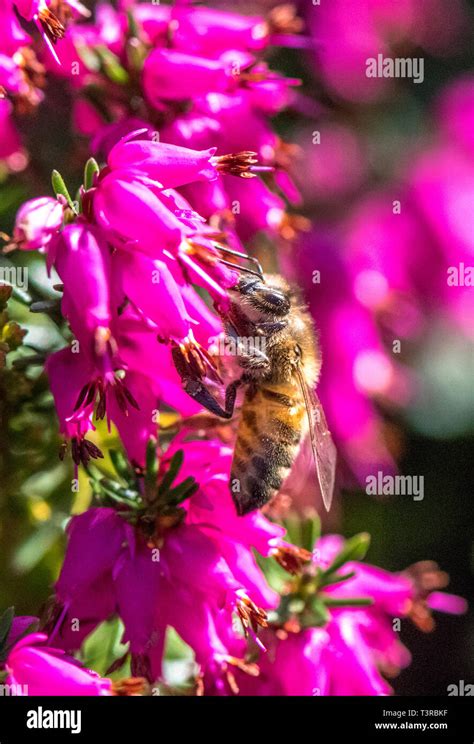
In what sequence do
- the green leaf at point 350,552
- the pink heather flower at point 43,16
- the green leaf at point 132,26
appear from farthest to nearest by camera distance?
the green leaf at point 350,552, the green leaf at point 132,26, the pink heather flower at point 43,16

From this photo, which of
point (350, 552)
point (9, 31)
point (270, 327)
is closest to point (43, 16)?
point (9, 31)

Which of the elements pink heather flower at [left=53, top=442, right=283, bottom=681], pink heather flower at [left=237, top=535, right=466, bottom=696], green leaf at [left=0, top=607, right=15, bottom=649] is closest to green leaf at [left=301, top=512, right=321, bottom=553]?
pink heather flower at [left=237, top=535, right=466, bottom=696]

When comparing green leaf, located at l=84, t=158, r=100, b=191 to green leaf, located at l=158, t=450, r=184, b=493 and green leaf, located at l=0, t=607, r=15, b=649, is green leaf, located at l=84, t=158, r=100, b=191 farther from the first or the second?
green leaf, located at l=0, t=607, r=15, b=649

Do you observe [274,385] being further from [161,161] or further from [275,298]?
[161,161]

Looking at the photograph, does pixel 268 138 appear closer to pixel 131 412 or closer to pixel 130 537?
pixel 131 412

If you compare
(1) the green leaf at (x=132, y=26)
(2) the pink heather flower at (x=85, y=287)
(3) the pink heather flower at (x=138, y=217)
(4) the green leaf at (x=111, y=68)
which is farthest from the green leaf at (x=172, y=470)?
(1) the green leaf at (x=132, y=26)

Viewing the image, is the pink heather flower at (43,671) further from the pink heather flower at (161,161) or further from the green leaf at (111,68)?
the green leaf at (111,68)
